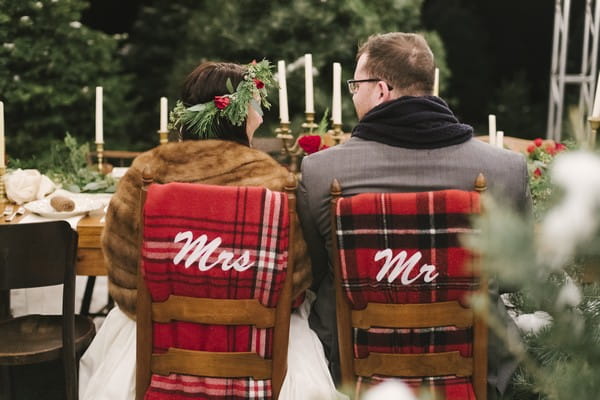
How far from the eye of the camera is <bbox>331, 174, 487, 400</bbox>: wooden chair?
58.8 inches

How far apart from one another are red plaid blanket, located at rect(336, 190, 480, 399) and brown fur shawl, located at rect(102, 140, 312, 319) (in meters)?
0.20

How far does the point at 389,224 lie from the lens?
4.92 ft

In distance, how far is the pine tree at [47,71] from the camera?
17.1 ft

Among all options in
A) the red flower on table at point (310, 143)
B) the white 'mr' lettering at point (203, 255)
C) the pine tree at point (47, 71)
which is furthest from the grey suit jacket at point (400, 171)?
the pine tree at point (47, 71)

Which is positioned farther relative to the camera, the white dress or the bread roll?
the bread roll

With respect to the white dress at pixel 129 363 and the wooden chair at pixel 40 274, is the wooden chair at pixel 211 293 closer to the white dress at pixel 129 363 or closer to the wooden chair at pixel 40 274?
the white dress at pixel 129 363

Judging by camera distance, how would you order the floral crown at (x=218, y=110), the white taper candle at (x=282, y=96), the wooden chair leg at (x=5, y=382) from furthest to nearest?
the white taper candle at (x=282, y=96) → the wooden chair leg at (x=5, y=382) → the floral crown at (x=218, y=110)

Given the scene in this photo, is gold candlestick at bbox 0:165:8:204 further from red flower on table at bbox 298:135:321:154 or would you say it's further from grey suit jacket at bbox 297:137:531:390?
grey suit jacket at bbox 297:137:531:390

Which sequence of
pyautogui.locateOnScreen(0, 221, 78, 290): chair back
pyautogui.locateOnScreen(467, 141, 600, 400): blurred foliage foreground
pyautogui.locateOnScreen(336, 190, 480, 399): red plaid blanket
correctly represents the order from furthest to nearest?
pyautogui.locateOnScreen(0, 221, 78, 290): chair back, pyautogui.locateOnScreen(336, 190, 480, 399): red plaid blanket, pyautogui.locateOnScreen(467, 141, 600, 400): blurred foliage foreground

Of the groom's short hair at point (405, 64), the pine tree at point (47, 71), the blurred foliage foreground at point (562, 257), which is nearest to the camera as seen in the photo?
the blurred foliage foreground at point (562, 257)

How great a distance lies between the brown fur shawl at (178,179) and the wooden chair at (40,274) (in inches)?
11.9

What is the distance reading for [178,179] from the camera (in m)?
1.66

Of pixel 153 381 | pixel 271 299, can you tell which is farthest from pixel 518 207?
pixel 153 381

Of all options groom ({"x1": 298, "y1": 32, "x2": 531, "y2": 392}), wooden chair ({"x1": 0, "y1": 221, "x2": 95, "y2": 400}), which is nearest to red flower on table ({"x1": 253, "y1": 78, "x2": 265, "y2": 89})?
groom ({"x1": 298, "y1": 32, "x2": 531, "y2": 392})
